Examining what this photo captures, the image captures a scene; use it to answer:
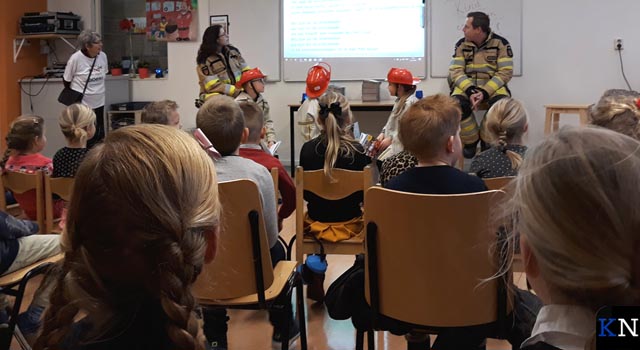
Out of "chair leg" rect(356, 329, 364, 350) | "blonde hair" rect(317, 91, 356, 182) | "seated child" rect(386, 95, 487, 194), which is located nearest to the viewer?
"seated child" rect(386, 95, 487, 194)

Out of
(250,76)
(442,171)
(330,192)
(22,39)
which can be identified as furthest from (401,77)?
(22,39)

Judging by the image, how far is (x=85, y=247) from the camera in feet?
3.08

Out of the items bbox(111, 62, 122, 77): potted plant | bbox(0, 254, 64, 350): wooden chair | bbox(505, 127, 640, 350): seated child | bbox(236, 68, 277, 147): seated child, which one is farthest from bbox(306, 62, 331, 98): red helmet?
bbox(505, 127, 640, 350): seated child

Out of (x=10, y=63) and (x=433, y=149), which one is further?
(x=10, y=63)

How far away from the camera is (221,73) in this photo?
557 centimetres

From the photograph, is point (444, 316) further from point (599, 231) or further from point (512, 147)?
point (512, 147)

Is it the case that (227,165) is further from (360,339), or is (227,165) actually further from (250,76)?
(250,76)

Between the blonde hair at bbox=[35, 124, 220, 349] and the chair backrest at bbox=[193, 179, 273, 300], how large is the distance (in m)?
0.93

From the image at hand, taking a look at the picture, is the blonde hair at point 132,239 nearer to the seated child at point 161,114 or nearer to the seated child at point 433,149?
the seated child at point 433,149

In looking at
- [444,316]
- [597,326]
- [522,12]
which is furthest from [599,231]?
[522,12]

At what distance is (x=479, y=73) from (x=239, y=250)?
4233 mm

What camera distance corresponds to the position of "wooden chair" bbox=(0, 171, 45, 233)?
115 inches

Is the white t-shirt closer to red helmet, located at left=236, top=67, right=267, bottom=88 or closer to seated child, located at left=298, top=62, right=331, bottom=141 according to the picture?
red helmet, located at left=236, top=67, right=267, bottom=88

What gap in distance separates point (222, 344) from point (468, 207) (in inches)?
43.4
